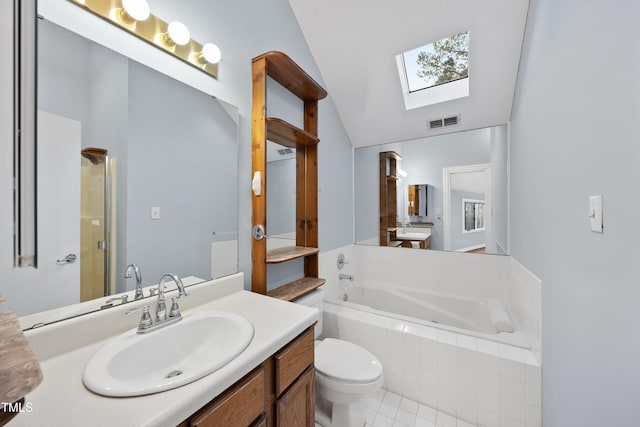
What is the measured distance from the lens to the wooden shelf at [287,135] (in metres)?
1.63

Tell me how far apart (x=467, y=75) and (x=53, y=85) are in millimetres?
2638

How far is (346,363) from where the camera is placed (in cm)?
143

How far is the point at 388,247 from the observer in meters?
2.78

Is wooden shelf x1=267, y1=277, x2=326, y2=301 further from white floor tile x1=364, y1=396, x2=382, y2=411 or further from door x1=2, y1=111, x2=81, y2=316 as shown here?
door x1=2, y1=111, x2=81, y2=316

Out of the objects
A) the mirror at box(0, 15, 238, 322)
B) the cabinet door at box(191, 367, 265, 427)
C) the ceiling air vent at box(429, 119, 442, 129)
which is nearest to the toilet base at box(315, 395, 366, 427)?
the cabinet door at box(191, 367, 265, 427)

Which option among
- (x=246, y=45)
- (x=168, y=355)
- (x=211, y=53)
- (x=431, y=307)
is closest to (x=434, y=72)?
(x=246, y=45)

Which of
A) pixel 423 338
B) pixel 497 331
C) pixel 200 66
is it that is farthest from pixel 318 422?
pixel 200 66

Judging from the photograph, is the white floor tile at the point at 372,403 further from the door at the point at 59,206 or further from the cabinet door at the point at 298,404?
the door at the point at 59,206

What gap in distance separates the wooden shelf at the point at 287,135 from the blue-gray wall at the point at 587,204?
1.37 meters

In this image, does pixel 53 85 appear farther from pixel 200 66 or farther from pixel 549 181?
pixel 549 181

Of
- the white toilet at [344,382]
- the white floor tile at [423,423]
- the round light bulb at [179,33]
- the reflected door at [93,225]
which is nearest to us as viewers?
the reflected door at [93,225]

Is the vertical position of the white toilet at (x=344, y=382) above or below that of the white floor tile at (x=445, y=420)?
above

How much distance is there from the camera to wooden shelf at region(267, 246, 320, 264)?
155 cm

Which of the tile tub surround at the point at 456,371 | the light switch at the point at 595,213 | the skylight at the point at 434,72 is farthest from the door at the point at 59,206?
the skylight at the point at 434,72
